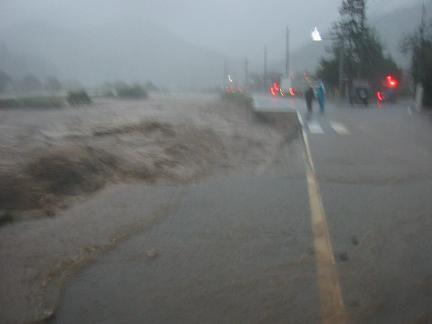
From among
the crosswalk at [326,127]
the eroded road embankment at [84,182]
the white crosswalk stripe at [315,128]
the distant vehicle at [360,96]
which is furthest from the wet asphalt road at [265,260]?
the distant vehicle at [360,96]

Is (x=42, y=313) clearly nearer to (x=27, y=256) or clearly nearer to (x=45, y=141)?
(x=27, y=256)

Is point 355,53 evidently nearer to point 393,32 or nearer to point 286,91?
point 286,91

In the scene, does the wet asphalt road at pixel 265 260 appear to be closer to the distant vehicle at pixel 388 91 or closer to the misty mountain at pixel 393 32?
the distant vehicle at pixel 388 91

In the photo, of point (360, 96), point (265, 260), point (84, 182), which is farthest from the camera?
point (360, 96)

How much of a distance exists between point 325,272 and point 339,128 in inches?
539

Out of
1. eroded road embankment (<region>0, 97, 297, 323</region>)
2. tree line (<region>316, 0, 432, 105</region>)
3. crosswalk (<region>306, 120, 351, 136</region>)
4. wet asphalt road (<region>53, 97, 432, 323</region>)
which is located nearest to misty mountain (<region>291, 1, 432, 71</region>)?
tree line (<region>316, 0, 432, 105</region>)

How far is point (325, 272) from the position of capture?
482cm

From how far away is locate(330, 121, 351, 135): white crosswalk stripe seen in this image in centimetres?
1681

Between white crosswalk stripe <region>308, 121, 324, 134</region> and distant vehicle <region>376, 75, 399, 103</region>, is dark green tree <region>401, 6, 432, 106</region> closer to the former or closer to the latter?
distant vehicle <region>376, 75, 399, 103</region>

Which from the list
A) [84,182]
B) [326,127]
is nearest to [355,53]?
[326,127]

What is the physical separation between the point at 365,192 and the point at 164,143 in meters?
5.56

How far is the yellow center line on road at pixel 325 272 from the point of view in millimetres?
3988

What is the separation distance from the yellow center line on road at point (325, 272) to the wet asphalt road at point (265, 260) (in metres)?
0.07

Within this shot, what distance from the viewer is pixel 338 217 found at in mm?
6727
